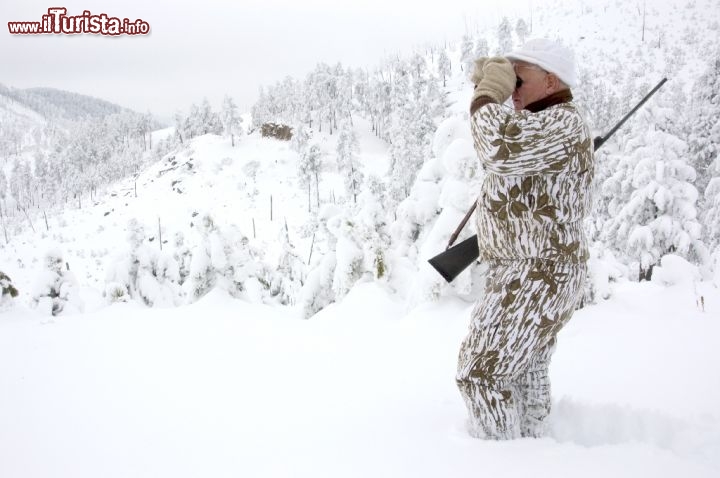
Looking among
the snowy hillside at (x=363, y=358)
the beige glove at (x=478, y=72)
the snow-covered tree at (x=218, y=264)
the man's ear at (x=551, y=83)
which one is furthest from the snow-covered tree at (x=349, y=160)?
the man's ear at (x=551, y=83)

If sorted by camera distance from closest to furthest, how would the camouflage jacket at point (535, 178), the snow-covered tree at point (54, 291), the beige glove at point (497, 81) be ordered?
the camouflage jacket at point (535, 178) → the beige glove at point (497, 81) → the snow-covered tree at point (54, 291)

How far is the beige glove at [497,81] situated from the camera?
2.17m

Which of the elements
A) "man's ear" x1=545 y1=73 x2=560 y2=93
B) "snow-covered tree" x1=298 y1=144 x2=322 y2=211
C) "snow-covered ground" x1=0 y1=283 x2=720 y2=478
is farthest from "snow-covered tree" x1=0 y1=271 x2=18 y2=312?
"snow-covered tree" x1=298 y1=144 x2=322 y2=211

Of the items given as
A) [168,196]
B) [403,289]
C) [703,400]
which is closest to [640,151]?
[403,289]

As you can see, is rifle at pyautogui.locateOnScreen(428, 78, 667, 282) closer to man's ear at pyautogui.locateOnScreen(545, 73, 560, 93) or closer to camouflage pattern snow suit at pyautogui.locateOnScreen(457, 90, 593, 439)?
camouflage pattern snow suit at pyautogui.locateOnScreen(457, 90, 593, 439)

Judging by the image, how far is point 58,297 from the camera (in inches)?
484

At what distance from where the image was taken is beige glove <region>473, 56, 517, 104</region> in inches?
85.5

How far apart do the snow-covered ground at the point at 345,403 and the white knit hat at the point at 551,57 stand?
1.95 metres

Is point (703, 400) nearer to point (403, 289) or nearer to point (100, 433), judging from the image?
point (100, 433)

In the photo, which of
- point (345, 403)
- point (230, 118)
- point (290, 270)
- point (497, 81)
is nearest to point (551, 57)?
point (497, 81)

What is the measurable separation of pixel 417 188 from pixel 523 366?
8140mm

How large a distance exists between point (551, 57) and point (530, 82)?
0.50ft

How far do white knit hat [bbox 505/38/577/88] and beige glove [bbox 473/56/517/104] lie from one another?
0.14 m

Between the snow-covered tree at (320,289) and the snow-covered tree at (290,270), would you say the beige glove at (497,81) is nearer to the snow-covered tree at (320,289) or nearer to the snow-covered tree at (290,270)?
the snow-covered tree at (320,289)
